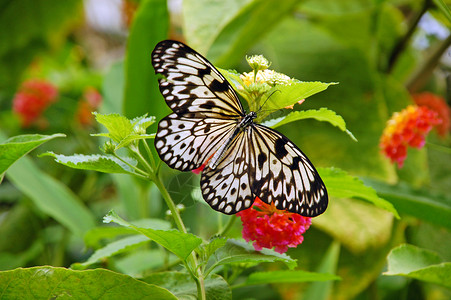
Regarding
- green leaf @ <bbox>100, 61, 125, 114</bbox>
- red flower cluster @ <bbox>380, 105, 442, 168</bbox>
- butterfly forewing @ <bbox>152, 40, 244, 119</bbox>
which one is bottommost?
green leaf @ <bbox>100, 61, 125, 114</bbox>

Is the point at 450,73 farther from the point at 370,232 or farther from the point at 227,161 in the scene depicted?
the point at 227,161

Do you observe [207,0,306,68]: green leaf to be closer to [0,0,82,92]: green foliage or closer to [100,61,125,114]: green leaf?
[100,61,125,114]: green leaf

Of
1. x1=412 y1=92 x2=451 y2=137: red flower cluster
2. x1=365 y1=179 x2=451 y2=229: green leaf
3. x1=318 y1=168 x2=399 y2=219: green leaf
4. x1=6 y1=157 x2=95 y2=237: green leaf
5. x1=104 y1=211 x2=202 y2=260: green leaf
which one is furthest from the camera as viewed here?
x1=412 y1=92 x2=451 y2=137: red flower cluster

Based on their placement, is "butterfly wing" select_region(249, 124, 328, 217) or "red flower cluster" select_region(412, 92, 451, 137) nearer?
"butterfly wing" select_region(249, 124, 328, 217)

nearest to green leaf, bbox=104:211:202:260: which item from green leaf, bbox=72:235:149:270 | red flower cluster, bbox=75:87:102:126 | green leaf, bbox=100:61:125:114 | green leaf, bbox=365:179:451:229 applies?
green leaf, bbox=72:235:149:270

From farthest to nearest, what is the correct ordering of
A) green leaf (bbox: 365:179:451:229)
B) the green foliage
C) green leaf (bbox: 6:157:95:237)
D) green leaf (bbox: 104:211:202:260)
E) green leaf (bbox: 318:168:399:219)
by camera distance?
the green foliage
green leaf (bbox: 6:157:95:237)
green leaf (bbox: 365:179:451:229)
green leaf (bbox: 318:168:399:219)
green leaf (bbox: 104:211:202:260)

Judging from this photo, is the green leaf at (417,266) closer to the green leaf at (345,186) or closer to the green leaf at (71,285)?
the green leaf at (345,186)

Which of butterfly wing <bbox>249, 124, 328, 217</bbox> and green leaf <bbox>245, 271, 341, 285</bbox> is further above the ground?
butterfly wing <bbox>249, 124, 328, 217</bbox>
